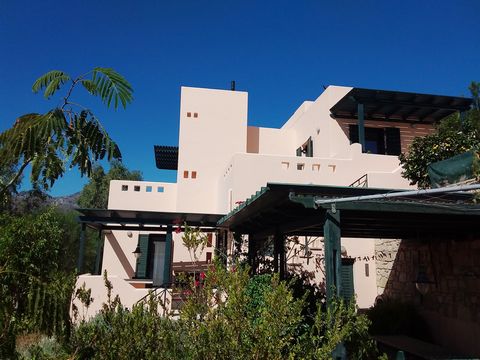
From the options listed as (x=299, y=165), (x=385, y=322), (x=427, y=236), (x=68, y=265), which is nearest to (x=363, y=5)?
(x=299, y=165)

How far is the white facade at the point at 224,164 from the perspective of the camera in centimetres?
1363

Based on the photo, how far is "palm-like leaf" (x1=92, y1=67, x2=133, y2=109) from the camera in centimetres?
462

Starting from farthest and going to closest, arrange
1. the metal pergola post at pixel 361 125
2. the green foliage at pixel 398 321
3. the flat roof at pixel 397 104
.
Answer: the flat roof at pixel 397 104
the metal pergola post at pixel 361 125
the green foliage at pixel 398 321

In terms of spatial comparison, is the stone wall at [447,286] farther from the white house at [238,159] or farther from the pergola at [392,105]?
the pergola at [392,105]

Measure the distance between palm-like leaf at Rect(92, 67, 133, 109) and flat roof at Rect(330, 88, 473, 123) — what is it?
1193cm

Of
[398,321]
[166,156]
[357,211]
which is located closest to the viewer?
[357,211]

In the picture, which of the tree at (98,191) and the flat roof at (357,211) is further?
the tree at (98,191)

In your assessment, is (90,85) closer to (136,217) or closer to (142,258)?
(136,217)

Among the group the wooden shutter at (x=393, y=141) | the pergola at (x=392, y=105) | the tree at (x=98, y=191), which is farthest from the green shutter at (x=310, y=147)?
the tree at (x=98, y=191)

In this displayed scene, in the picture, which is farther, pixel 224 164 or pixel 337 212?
pixel 224 164

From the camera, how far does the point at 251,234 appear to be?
10.6 meters

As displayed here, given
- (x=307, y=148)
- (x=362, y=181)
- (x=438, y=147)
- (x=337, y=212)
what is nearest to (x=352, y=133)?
(x=307, y=148)

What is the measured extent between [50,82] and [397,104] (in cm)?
1404

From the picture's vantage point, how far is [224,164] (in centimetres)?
1720
